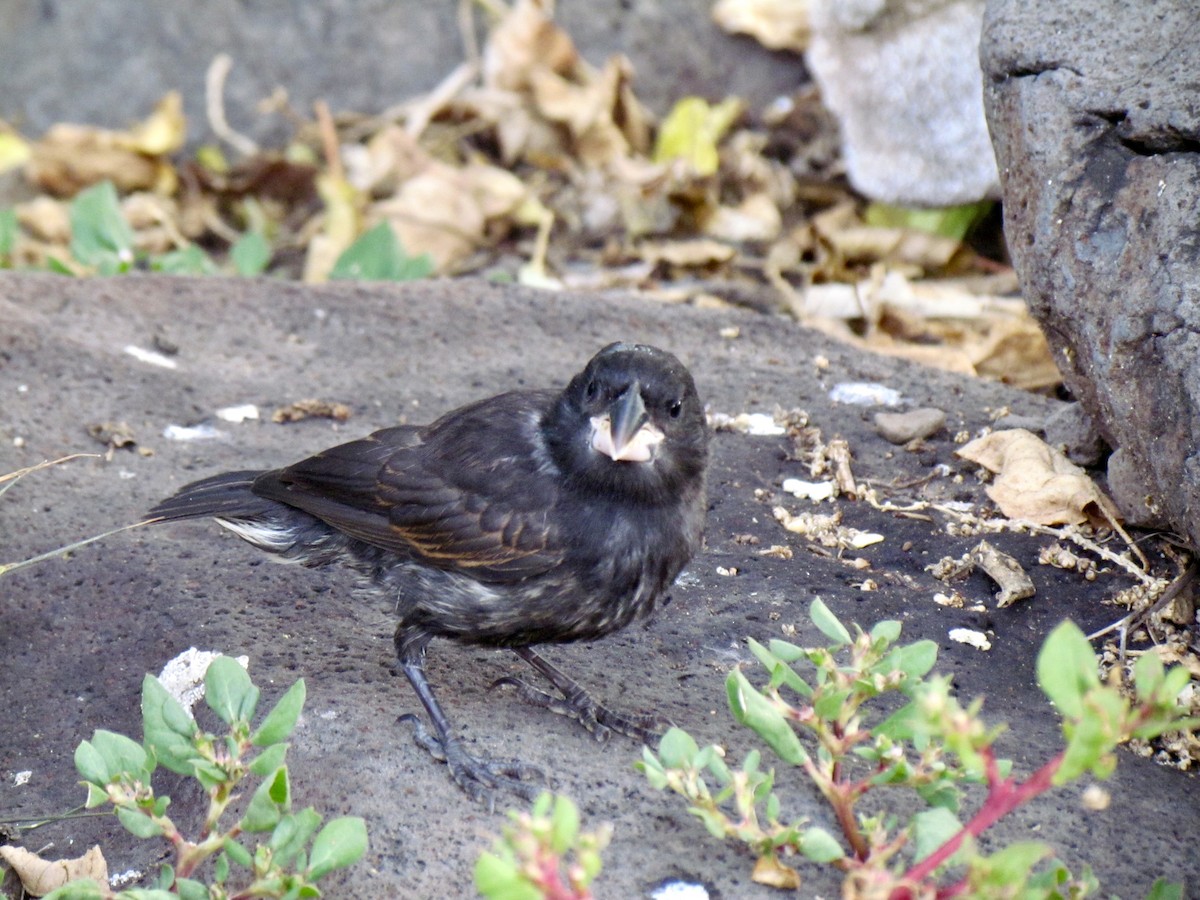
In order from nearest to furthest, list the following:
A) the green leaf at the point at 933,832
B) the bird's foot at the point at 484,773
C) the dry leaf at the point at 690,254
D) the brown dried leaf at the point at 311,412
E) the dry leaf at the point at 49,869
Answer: the green leaf at the point at 933,832, the dry leaf at the point at 49,869, the bird's foot at the point at 484,773, the brown dried leaf at the point at 311,412, the dry leaf at the point at 690,254

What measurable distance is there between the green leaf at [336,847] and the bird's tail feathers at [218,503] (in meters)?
1.45

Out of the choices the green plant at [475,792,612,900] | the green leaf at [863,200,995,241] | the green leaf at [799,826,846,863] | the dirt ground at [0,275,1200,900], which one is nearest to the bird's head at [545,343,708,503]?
the dirt ground at [0,275,1200,900]

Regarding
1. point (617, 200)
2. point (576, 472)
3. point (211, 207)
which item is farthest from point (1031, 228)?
point (211, 207)

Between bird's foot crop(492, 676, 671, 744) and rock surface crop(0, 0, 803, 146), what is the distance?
182 inches

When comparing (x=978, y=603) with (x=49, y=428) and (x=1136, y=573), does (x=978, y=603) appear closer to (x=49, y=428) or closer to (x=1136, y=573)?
(x=1136, y=573)

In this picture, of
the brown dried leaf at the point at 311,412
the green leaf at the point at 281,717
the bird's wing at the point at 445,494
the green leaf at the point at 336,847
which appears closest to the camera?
the green leaf at the point at 336,847

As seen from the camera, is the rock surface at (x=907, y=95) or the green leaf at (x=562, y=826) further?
the rock surface at (x=907, y=95)

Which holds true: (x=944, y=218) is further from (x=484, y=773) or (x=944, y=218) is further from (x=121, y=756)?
(x=121, y=756)

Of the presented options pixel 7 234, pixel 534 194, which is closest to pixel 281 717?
pixel 7 234

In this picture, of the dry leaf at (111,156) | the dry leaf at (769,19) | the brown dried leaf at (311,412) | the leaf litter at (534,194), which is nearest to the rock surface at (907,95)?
the leaf litter at (534,194)

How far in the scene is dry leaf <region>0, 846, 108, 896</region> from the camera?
2.62m

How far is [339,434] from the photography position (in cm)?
426

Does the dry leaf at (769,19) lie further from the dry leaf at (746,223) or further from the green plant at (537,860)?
the green plant at (537,860)

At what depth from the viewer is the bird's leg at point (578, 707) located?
10.0ft
